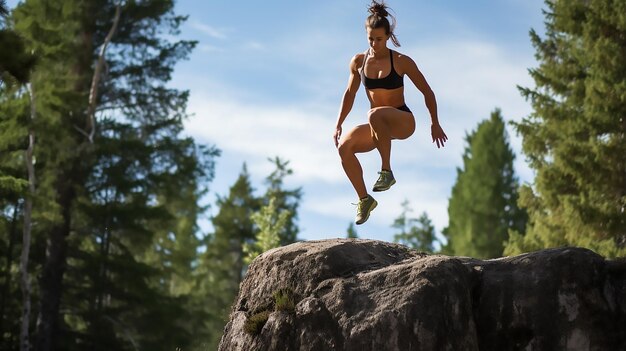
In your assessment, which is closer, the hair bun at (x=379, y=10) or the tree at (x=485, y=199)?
the hair bun at (x=379, y=10)

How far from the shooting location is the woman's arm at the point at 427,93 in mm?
7727

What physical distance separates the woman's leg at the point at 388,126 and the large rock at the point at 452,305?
103cm

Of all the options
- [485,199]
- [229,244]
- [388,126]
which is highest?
[485,199]

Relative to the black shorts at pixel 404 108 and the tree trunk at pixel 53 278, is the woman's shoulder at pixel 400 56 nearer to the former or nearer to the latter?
the black shorts at pixel 404 108

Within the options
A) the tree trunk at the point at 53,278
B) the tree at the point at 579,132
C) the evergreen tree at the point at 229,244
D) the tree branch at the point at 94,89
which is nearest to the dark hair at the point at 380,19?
the tree at the point at 579,132

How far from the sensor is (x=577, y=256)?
737 centimetres

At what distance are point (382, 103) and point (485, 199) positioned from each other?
1191 inches

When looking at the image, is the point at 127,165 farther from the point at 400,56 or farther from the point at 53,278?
the point at 400,56

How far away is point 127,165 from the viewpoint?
25.5 m

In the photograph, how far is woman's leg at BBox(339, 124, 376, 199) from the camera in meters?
7.83

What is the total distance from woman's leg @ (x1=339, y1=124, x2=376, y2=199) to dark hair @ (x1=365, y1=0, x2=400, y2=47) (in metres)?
0.87

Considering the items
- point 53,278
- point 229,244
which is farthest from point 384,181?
point 229,244

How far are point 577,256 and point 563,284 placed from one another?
32cm

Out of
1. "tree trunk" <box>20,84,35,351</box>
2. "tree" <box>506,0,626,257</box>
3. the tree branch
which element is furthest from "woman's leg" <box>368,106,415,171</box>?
the tree branch
